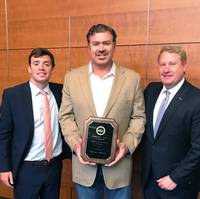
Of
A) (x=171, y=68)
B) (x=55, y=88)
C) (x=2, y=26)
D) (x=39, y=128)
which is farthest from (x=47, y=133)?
(x=2, y=26)

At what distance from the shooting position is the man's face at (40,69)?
2217 mm

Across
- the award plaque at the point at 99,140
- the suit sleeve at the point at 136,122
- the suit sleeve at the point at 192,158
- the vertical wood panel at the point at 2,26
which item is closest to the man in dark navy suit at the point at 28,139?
the award plaque at the point at 99,140

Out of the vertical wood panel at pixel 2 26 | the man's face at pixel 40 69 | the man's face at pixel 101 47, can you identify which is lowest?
the man's face at pixel 40 69

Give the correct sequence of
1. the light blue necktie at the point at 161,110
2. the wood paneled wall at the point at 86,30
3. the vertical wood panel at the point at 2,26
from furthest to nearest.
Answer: the vertical wood panel at the point at 2,26 < the wood paneled wall at the point at 86,30 < the light blue necktie at the point at 161,110

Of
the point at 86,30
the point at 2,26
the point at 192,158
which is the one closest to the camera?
the point at 192,158

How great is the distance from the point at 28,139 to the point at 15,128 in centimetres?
14

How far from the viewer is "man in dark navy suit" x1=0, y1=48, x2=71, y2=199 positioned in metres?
2.18

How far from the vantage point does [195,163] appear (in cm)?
190

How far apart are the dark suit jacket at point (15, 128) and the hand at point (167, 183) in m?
0.94

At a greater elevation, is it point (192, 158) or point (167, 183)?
point (192, 158)

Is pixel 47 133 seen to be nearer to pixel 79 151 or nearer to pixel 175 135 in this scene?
pixel 79 151

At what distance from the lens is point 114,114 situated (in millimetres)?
2090

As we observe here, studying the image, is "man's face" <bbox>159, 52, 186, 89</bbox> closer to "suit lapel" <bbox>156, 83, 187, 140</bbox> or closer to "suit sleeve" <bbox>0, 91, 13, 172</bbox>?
"suit lapel" <bbox>156, 83, 187, 140</bbox>

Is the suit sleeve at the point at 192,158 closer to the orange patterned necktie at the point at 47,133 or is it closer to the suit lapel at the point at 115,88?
the suit lapel at the point at 115,88
